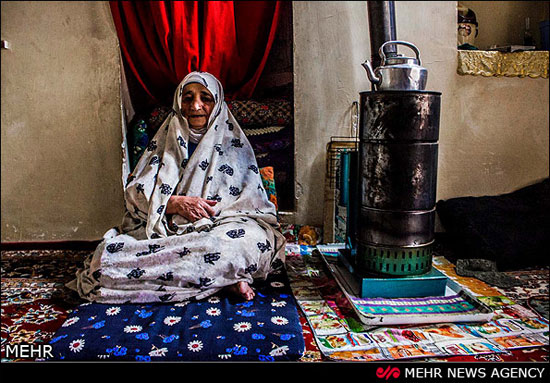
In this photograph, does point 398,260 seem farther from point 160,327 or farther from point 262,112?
point 262,112

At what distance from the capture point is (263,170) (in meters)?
2.84

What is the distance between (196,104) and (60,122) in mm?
1213

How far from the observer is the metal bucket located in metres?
1.94

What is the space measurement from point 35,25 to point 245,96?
146 cm

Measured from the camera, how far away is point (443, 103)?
3.01 meters

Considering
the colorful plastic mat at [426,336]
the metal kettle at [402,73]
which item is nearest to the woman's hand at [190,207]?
the colorful plastic mat at [426,336]

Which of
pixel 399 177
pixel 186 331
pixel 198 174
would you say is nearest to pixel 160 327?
pixel 186 331

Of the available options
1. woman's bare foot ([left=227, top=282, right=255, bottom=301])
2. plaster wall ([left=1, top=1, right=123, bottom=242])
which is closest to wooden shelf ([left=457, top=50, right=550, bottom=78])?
woman's bare foot ([left=227, top=282, right=255, bottom=301])

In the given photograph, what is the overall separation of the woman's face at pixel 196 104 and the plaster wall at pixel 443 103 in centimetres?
75
